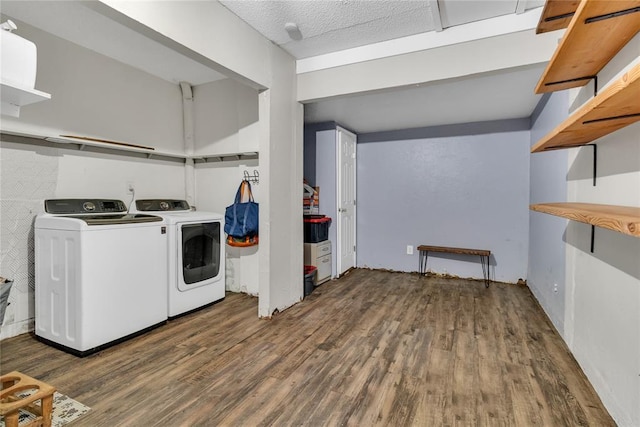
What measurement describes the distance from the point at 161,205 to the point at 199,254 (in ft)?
2.40

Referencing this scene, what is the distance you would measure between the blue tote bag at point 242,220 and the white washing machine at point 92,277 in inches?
31.2

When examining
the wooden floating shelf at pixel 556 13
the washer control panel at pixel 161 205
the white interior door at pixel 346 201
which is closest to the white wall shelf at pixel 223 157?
the washer control panel at pixel 161 205

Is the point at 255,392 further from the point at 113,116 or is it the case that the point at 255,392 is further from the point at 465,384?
the point at 113,116

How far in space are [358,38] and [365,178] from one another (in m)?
2.46

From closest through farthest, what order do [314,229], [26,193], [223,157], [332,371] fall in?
[332,371] < [26,193] < [223,157] < [314,229]

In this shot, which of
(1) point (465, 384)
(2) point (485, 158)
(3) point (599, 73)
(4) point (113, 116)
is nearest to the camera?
(3) point (599, 73)

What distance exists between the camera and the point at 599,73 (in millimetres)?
1764

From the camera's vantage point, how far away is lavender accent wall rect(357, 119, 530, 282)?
13.6 feet

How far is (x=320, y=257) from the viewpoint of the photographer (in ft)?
13.4

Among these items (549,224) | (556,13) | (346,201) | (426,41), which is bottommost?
(549,224)

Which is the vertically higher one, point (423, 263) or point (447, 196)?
point (447, 196)

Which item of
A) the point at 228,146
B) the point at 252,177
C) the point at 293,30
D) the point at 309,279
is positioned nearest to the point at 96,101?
the point at 228,146

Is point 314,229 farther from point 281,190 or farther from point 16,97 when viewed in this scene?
point 16,97

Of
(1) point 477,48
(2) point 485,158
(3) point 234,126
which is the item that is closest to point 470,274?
(2) point 485,158
